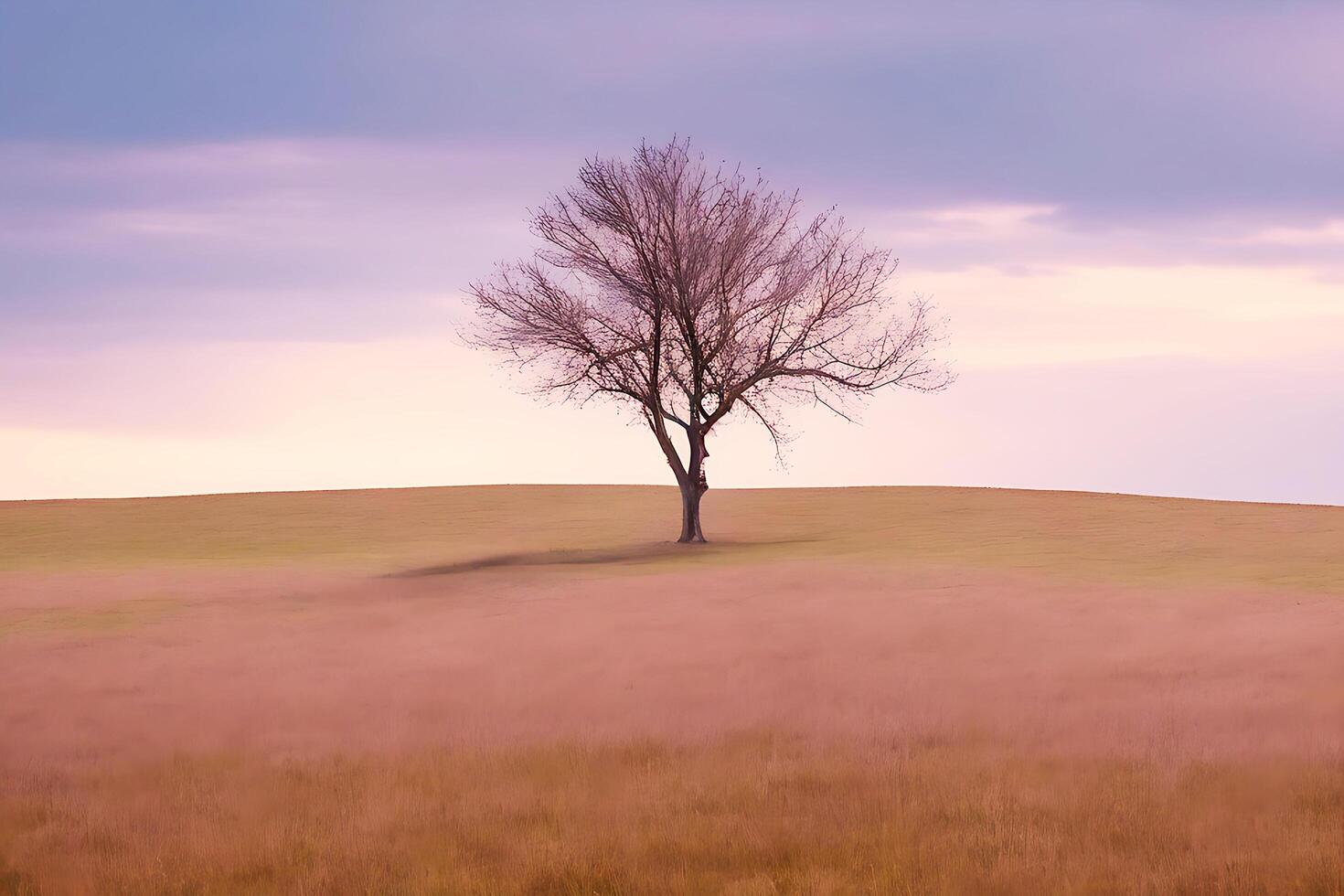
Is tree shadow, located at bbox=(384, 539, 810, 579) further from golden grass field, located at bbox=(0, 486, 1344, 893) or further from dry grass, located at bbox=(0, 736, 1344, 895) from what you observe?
dry grass, located at bbox=(0, 736, 1344, 895)

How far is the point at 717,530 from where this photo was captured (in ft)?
153

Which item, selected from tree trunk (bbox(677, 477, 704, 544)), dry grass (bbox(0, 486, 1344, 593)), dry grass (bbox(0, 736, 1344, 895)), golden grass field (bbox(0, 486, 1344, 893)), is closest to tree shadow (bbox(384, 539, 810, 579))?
dry grass (bbox(0, 486, 1344, 593))

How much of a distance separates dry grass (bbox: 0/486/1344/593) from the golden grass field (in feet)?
7.10

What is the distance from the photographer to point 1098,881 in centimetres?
730

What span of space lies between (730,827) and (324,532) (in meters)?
43.2

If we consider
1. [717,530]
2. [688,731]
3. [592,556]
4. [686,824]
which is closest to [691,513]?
[592,556]

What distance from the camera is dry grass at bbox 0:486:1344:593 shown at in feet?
111

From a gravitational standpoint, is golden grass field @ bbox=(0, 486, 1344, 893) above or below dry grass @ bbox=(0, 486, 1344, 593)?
below

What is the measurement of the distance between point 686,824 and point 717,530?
38.3m

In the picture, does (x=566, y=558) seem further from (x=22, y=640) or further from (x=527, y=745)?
(x=527, y=745)

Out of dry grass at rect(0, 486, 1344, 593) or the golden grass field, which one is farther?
dry grass at rect(0, 486, 1344, 593)

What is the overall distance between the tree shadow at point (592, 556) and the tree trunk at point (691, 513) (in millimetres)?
526

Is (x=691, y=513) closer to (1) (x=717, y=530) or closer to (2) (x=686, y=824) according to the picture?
(1) (x=717, y=530)

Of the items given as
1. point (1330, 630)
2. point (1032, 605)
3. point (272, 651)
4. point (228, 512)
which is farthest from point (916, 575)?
point (228, 512)
